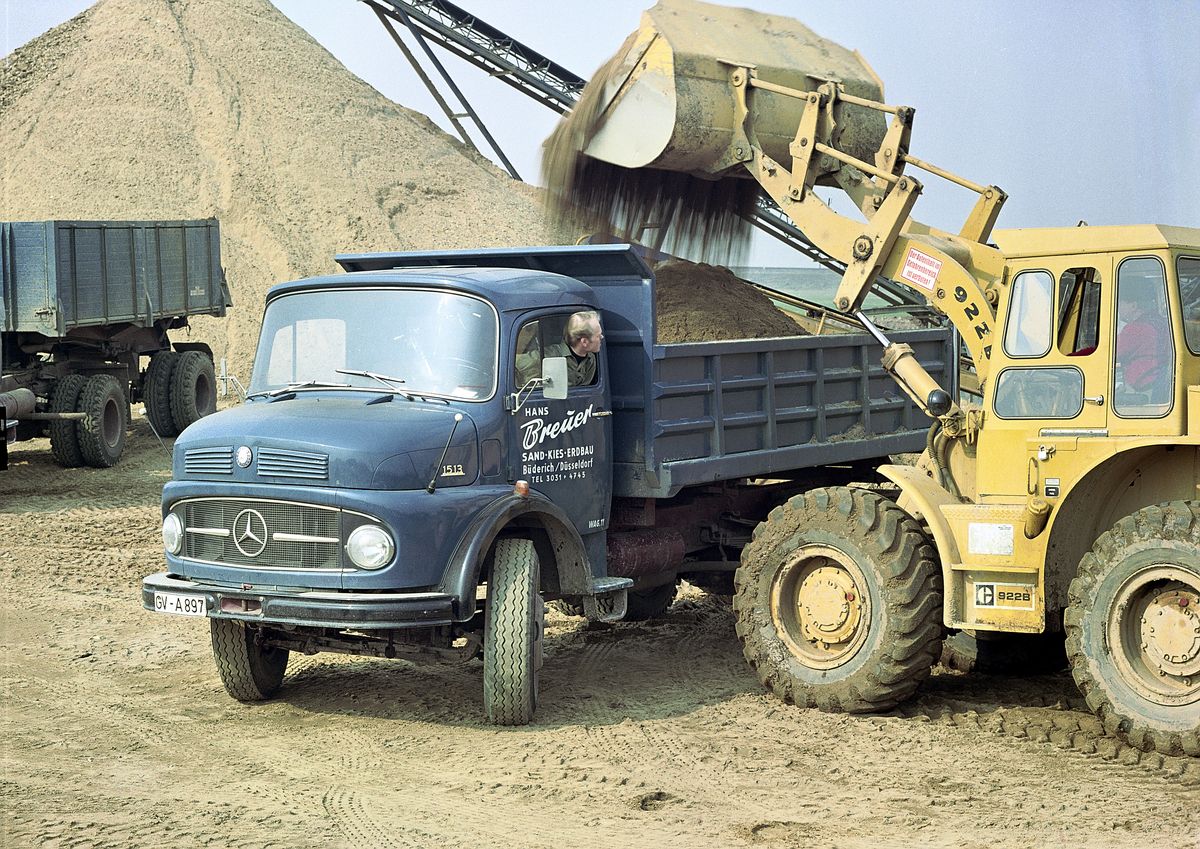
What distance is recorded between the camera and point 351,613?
7.07 metres

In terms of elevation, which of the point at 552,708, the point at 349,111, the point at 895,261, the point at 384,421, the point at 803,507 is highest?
the point at 349,111

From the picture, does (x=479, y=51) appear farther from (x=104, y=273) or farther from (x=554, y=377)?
(x=554, y=377)

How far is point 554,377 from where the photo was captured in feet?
26.1

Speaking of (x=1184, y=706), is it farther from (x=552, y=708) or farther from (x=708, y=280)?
(x=708, y=280)

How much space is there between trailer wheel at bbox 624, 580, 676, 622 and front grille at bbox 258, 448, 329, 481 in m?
3.55

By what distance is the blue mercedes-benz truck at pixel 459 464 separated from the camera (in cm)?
723

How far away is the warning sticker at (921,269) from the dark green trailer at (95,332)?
1034 cm

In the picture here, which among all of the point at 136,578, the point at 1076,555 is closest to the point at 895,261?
the point at 1076,555

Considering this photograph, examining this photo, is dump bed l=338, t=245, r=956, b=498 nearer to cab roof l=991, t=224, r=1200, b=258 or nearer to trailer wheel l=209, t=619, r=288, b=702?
cab roof l=991, t=224, r=1200, b=258

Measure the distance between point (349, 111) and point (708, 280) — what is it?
30694 mm

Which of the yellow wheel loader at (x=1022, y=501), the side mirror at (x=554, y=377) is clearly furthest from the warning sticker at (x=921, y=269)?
the side mirror at (x=554, y=377)

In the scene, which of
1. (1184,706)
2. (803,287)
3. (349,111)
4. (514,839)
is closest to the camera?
(514,839)

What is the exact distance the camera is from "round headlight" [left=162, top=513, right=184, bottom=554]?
7642 millimetres

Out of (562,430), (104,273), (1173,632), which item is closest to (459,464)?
(562,430)
